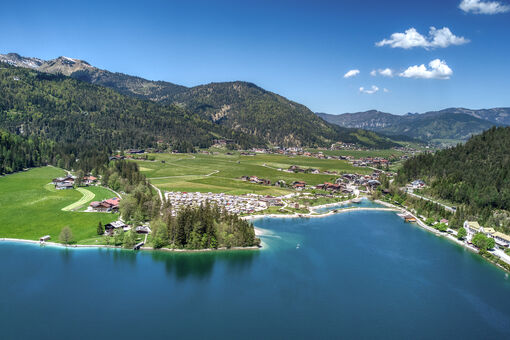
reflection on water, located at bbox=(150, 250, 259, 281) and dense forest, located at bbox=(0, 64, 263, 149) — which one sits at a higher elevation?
dense forest, located at bbox=(0, 64, 263, 149)

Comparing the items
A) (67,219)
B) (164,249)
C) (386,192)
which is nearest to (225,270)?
(164,249)

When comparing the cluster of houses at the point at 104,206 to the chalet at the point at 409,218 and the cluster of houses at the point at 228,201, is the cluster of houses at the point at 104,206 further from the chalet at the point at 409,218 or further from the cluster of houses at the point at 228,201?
the chalet at the point at 409,218

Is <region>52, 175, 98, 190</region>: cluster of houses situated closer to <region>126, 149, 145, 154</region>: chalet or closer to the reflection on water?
the reflection on water

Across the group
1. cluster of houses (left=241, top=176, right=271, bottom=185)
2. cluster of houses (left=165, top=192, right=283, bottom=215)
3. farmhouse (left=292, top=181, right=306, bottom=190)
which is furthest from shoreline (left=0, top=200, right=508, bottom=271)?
cluster of houses (left=241, top=176, right=271, bottom=185)

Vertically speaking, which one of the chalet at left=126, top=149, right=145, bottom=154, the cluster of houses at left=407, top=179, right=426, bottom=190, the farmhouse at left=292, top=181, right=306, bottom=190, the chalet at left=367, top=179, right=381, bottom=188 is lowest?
the farmhouse at left=292, top=181, right=306, bottom=190

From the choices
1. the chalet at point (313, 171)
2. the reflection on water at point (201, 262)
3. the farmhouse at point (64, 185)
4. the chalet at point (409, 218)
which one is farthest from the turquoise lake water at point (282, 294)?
the chalet at point (313, 171)

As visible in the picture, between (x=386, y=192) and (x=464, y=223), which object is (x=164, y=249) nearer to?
(x=464, y=223)

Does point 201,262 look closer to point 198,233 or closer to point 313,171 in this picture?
point 198,233
